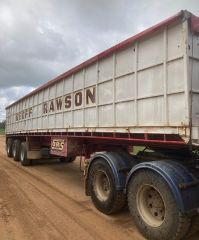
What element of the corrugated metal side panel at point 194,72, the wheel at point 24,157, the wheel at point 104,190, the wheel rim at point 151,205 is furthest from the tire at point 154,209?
the wheel at point 24,157

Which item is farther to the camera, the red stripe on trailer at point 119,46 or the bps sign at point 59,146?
the bps sign at point 59,146

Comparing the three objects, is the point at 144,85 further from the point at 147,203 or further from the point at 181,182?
the point at 147,203

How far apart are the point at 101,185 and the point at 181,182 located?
223 centimetres

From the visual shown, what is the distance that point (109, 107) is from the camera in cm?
581

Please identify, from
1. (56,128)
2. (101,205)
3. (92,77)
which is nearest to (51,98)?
(56,128)

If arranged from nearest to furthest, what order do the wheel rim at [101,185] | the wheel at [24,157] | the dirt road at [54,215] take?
the dirt road at [54,215]
the wheel rim at [101,185]
the wheel at [24,157]

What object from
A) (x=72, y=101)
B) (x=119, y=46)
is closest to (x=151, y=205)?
A: (x=119, y=46)

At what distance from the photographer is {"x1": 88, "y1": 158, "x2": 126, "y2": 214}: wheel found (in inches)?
211

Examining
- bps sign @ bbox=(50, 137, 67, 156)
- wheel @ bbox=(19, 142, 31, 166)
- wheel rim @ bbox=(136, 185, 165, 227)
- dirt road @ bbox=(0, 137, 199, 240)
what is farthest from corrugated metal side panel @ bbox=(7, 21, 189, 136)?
wheel @ bbox=(19, 142, 31, 166)

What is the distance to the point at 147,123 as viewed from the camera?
4.72 meters

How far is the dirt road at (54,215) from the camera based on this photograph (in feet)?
15.2

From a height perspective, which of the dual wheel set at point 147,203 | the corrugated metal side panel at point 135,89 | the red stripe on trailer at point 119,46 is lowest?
the dual wheel set at point 147,203

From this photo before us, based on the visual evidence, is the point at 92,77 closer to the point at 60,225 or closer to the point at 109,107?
the point at 109,107

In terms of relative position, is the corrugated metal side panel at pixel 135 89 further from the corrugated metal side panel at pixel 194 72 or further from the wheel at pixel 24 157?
the wheel at pixel 24 157
